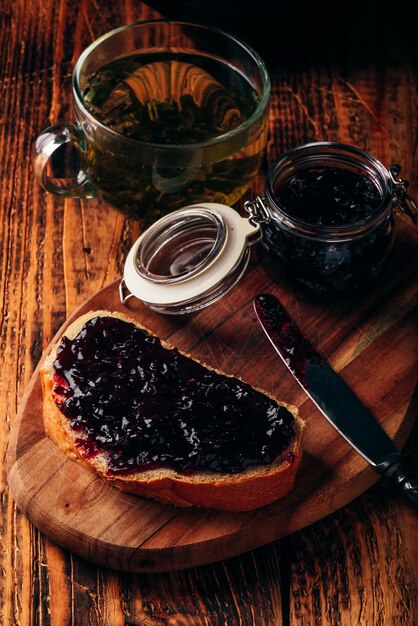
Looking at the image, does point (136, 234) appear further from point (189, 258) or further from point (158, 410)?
point (158, 410)

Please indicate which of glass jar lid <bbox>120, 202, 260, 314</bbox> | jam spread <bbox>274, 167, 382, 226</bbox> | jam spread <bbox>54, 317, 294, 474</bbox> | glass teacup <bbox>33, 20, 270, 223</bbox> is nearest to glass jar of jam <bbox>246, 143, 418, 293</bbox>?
jam spread <bbox>274, 167, 382, 226</bbox>

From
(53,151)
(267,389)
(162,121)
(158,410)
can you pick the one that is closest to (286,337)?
(267,389)

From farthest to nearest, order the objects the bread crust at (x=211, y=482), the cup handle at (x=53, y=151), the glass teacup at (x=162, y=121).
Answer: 1. the cup handle at (x=53, y=151)
2. the glass teacup at (x=162, y=121)
3. the bread crust at (x=211, y=482)

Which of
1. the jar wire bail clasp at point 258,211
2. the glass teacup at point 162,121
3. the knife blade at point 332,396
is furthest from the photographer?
the glass teacup at point 162,121

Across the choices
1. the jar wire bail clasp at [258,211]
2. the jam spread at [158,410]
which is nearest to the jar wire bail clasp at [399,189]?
the jar wire bail clasp at [258,211]

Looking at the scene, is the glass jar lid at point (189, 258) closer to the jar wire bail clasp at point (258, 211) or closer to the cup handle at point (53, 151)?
the jar wire bail clasp at point (258, 211)
